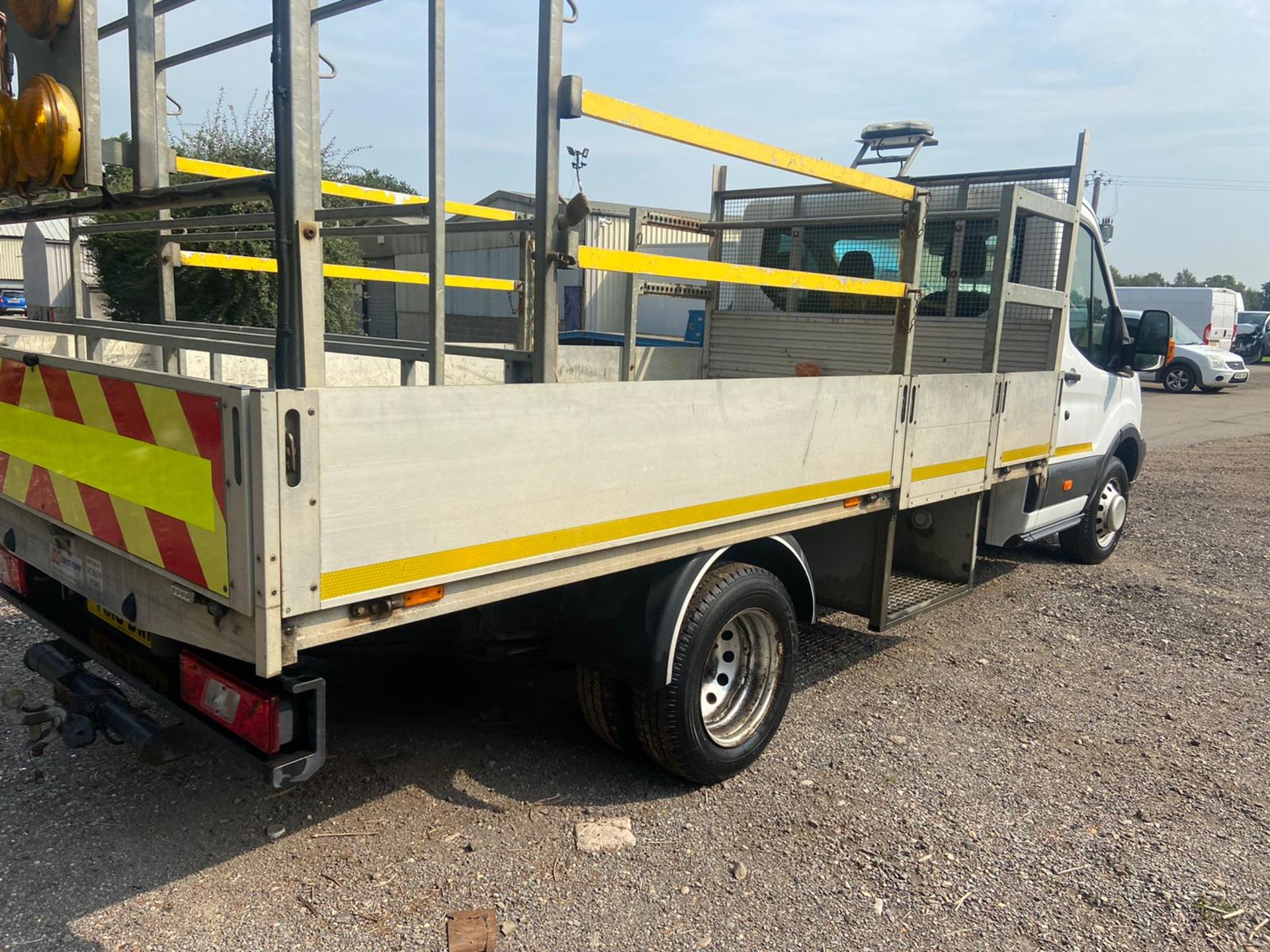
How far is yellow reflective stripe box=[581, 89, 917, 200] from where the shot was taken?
Result: 8.89 ft

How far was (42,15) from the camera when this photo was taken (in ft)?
8.59

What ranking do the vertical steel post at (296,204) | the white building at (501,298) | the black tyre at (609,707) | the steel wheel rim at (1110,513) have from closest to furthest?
the vertical steel post at (296,204) → the black tyre at (609,707) → the steel wheel rim at (1110,513) → the white building at (501,298)

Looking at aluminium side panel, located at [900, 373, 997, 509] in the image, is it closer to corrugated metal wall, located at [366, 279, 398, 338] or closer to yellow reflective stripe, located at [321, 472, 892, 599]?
yellow reflective stripe, located at [321, 472, 892, 599]

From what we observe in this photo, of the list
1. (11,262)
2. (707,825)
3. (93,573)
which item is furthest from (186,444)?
(11,262)

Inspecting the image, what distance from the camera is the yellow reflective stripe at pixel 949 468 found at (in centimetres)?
412

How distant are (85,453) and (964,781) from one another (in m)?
3.14

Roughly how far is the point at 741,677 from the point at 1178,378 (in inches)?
922

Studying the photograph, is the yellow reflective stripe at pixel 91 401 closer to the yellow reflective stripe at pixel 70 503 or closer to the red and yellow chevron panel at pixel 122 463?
the red and yellow chevron panel at pixel 122 463

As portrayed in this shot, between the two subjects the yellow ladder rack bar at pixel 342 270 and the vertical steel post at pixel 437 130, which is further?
the yellow ladder rack bar at pixel 342 270

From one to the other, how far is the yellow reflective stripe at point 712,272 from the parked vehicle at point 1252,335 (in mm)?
35405

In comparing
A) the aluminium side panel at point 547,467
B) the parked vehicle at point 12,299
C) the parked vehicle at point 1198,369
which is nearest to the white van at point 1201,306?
the parked vehicle at point 1198,369

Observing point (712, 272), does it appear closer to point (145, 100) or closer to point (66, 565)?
point (145, 100)

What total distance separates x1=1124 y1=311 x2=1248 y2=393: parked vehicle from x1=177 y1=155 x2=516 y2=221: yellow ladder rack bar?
70.3 feet

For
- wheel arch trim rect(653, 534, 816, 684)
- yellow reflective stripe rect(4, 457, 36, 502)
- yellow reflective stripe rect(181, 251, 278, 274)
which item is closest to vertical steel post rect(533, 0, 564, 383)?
wheel arch trim rect(653, 534, 816, 684)
